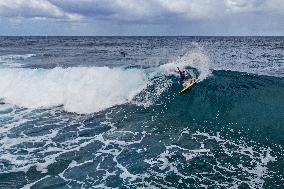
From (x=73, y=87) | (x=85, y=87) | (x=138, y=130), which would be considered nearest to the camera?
(x=138, y=130)

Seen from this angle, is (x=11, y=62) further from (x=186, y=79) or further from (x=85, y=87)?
(x=186, y=79)

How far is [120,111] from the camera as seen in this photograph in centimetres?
2309

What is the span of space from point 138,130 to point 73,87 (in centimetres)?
1059

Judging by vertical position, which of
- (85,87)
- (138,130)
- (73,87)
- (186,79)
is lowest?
(138,130)

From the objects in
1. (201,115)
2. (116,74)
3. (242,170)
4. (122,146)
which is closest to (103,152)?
(122,146)

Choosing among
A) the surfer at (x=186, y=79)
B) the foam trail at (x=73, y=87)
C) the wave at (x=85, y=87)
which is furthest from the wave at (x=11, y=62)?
the surfer at (x=186, y=79)

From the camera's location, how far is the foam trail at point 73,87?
987 inches

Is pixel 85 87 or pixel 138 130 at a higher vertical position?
pixel 85 87

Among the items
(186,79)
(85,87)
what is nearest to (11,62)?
(85,87)

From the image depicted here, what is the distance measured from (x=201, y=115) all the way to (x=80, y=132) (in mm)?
8303

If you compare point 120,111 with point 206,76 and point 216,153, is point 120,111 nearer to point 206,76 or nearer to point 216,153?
point 216,153

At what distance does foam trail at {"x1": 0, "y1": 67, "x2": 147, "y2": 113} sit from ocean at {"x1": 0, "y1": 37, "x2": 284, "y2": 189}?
90mm

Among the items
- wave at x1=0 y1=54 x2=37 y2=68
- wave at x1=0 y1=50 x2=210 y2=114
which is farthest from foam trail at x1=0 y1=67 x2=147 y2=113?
wave at x1=0 y1=54 x2=37 y2=68

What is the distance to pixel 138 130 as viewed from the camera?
19562 millimetres
